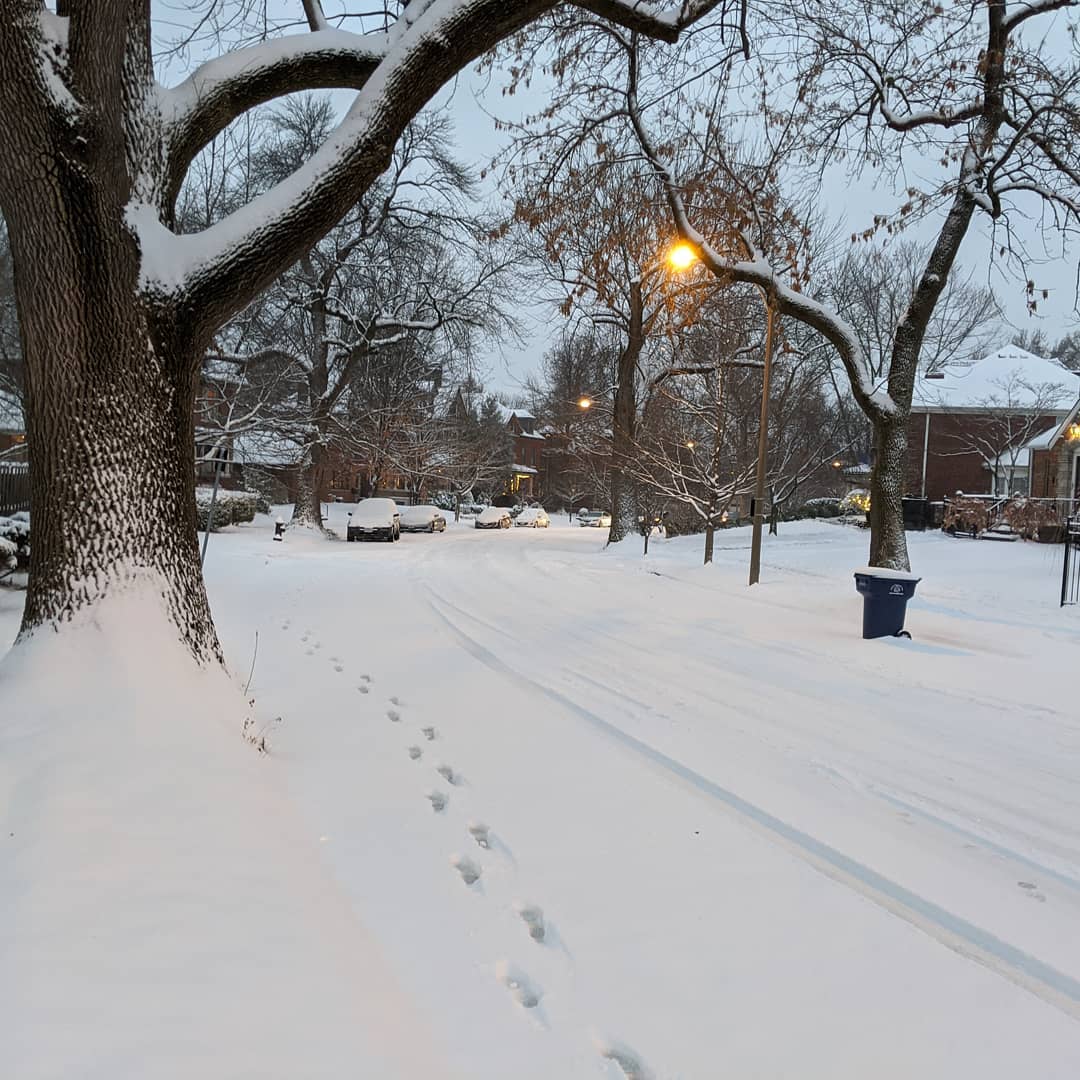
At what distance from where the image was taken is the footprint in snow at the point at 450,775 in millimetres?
4297

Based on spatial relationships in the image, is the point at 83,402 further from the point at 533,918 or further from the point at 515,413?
the point at 515,413

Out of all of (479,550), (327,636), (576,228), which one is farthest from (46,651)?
(479,550)

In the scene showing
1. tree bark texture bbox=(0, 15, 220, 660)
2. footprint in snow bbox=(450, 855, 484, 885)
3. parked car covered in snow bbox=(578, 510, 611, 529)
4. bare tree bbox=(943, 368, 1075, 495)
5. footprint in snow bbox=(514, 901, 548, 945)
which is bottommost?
parked car covered in snow bbox=(578, 510, 611, 529)

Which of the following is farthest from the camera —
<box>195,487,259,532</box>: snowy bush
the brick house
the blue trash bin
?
the brick house

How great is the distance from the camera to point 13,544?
9.23 meters

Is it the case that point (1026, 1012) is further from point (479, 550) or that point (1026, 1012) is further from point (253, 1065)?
point (479, 550)

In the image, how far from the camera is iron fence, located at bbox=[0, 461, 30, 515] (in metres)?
13.2

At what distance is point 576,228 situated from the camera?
1071cm

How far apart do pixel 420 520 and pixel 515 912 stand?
112 ft

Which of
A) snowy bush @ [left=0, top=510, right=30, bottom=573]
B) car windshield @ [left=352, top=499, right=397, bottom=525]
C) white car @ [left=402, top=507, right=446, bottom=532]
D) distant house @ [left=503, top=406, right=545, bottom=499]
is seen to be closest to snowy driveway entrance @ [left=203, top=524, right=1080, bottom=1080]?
→ snowy bush @ [left=0, top=510, right=30, bottom=573]

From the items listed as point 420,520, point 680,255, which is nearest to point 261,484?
point 420,520

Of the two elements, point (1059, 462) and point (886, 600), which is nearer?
point (886, 600)

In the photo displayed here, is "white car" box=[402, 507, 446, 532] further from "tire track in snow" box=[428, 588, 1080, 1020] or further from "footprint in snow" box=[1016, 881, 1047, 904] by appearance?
"footprint in snow" box=[1016, 881, 1047, 904]

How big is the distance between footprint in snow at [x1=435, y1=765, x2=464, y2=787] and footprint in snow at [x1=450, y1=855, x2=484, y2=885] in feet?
2.84
